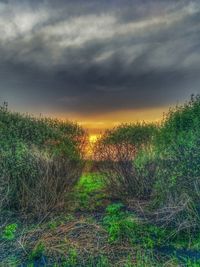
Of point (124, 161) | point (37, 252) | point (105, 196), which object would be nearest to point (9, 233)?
point (37, 252)

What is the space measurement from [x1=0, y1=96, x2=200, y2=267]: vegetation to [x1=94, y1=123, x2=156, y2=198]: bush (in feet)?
0.10

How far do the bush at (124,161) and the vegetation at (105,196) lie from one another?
3 centimetres

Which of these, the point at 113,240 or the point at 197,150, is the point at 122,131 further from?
the point at 113,240

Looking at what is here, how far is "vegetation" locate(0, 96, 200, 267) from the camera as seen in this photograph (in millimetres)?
7934

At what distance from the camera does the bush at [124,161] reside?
→ 13383 millimetres

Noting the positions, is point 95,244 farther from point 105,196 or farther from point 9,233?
point 105,196

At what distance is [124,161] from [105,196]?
1415 mm

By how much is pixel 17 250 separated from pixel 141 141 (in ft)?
25.1

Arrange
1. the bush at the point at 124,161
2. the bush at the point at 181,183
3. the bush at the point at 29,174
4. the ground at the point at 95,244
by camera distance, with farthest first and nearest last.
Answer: the bush at the point at 124,161, the bush at the point at 29,174, the bush at the point at 181,183, the ground at the point at 95,244

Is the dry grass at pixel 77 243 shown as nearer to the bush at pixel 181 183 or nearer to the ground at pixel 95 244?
the ground at pixel 95 244

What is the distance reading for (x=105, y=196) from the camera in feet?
46.8

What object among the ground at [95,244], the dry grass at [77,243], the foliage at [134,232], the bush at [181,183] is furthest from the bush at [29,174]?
the bush at [181,183]

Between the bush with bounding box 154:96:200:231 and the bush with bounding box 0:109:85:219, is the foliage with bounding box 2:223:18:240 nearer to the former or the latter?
the bush with bounding box 0:109:85:219

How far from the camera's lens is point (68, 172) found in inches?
487
